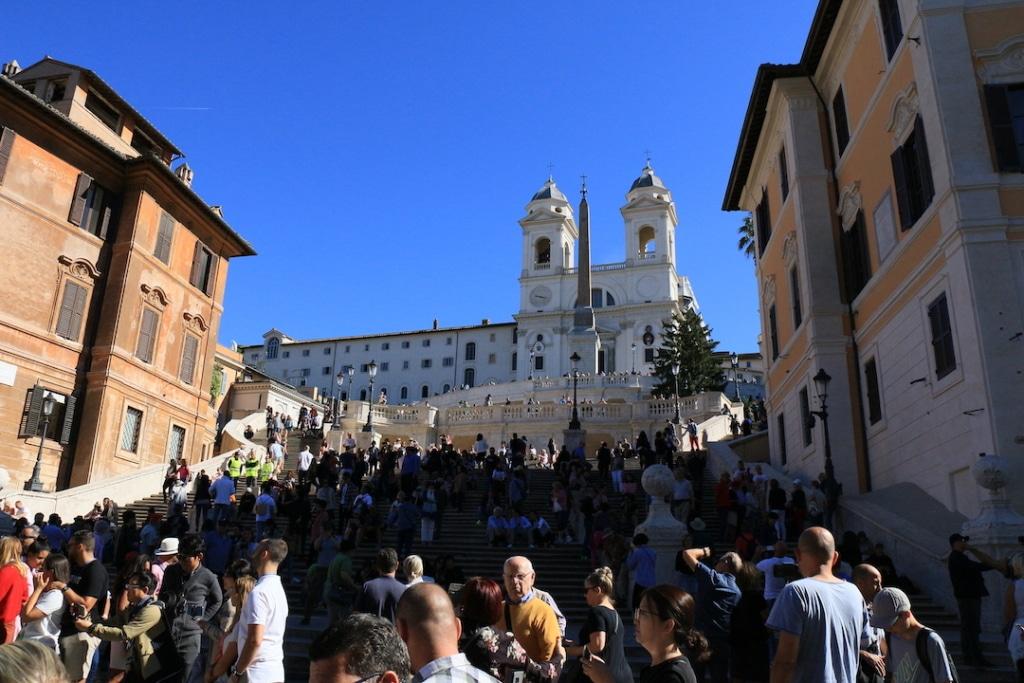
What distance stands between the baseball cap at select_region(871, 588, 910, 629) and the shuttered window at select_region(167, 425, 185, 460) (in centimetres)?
2839

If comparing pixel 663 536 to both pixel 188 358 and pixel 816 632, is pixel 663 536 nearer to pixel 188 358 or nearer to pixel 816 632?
pixel 816 632

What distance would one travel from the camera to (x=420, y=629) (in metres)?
3.03

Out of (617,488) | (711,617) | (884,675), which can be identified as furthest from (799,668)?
(617,488)

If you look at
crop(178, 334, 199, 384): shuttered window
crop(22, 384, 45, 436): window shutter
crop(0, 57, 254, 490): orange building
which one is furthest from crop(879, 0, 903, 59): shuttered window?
crop(178, 334, 199, 384): shuttered window

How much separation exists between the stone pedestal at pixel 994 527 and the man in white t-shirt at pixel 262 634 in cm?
1018

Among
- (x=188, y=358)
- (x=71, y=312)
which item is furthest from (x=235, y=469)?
(x=188, y=358)

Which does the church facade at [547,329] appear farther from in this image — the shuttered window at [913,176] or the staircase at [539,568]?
the shuttered window at [913,176]

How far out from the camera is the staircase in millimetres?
10541

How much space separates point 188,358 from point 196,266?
3651 mm

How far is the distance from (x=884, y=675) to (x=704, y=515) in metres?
14.5

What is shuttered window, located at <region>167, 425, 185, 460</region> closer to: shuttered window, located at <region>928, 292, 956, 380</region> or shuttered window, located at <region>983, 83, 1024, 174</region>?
shuttered window, located at <region>928, 292, 956, 380</region>

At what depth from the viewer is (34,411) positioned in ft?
78.8

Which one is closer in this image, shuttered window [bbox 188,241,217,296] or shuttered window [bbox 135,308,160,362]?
shuttered window [bbox 135,308,160,362]

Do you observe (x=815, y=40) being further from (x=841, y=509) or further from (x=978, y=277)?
(x=841, y=509)
